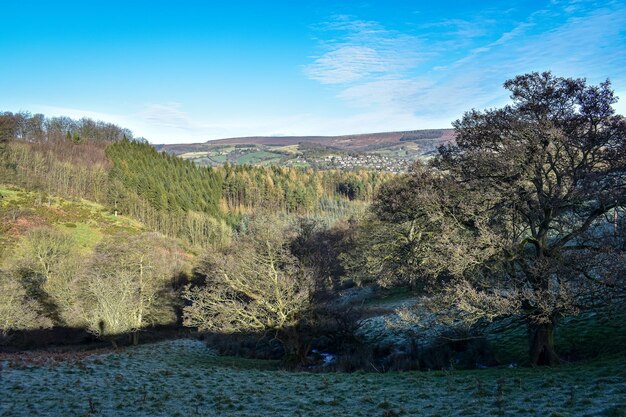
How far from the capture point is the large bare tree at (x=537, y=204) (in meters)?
13.1

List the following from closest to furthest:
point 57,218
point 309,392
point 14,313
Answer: point 309,392 < point 14,313 < point 57,218

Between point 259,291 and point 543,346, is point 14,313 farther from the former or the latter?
point 543,346

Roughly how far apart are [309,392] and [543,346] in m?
9.01

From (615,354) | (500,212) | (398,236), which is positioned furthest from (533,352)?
(398,236)

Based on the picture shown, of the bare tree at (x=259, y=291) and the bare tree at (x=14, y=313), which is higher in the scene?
the bare tree at (x=259, y=291)

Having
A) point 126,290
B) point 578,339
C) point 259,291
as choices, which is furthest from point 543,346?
point 126,290

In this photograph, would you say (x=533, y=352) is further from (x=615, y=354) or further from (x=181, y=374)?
(x=181, y=374)

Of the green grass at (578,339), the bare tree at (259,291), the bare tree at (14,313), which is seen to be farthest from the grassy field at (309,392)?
the bare tree at (14,313)

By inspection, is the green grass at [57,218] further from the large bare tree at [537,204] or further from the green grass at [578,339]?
the large bare tree at [537,204]

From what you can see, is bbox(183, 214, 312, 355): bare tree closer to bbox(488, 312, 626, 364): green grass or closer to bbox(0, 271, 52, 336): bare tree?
bbox(488, 312, 626, 364): green grass

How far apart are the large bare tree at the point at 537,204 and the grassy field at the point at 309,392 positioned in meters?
2.38

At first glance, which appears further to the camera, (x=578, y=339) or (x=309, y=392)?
(x=578, y=339)

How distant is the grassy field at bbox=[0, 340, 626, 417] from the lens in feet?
32.2

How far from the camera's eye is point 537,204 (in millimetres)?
14953
